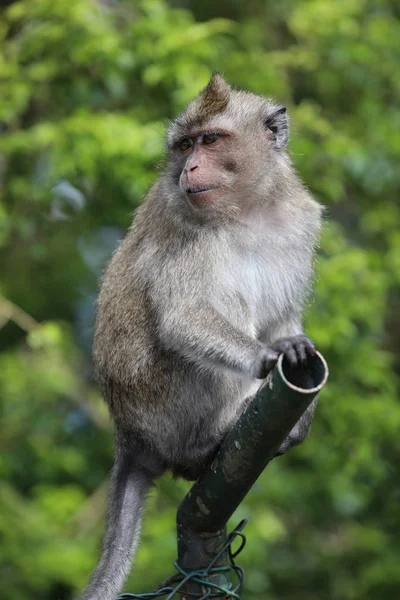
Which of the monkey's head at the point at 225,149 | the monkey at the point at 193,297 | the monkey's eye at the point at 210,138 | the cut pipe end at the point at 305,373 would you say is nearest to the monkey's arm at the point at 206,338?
the monkey at the point at 193,297

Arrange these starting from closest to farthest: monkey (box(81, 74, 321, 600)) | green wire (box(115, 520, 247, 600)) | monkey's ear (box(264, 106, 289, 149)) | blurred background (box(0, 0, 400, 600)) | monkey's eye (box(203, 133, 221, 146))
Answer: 1. green wire (box(115, 520, 247, 600))
2. monkey (box(81, 74, 321, 600))
3. monkey's eye (box(203, 133, 221, 146))
4. monkey's ear (box(264, 106, 289, 149))
5. blurred background (box(0, 0, 400, 600))

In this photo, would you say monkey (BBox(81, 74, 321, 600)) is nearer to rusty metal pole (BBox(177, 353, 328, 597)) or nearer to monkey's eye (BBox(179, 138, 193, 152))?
monkey's eye (BBox(179, 138, 193, 152))

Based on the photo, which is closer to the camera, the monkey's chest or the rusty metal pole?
the rusty metal pole

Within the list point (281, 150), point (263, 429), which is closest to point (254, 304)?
point (281, 150)

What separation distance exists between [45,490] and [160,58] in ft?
9.82

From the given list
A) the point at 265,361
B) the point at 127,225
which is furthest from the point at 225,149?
the point at 127,225

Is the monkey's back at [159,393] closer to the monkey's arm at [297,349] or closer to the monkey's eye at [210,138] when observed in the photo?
the monkey's arm at [297,349]

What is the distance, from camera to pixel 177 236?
4078 mm

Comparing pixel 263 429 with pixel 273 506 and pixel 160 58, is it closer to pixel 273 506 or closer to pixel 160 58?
pixel 160 58

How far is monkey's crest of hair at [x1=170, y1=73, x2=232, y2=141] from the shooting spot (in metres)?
4.15

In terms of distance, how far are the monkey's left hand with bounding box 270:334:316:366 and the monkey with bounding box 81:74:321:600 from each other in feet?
3.01

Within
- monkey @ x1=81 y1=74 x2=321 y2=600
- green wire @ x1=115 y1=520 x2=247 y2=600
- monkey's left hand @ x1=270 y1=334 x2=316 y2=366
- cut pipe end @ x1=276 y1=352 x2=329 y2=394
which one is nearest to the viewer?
cut pipe end @ x1=276 y1=352 x2=329 y2=394

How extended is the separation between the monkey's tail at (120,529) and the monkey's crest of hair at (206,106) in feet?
4.69

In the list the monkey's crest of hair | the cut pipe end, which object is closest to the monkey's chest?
the monkey's crest of hair
